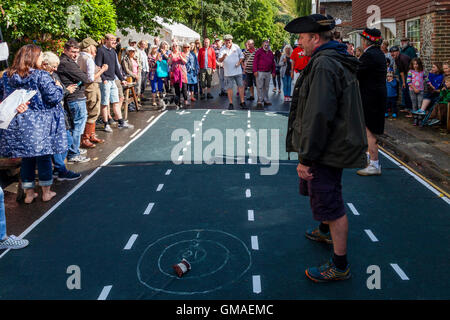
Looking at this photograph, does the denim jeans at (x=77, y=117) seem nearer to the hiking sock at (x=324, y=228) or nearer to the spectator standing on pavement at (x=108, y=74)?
the spectator standing on pavement at (x=108, y=74)

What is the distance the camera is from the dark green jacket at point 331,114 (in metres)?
3.28

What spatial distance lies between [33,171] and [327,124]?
413 cm

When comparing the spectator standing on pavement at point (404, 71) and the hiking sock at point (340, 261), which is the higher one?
the spectator standing on pavement at point (404, 71)

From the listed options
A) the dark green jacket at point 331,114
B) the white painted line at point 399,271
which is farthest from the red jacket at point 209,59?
the white painted line at point 399,271

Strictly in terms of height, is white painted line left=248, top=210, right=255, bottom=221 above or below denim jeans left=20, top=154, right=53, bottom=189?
below

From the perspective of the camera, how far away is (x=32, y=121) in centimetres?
543

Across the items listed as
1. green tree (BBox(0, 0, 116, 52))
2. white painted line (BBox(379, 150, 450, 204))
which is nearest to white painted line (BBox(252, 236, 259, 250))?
white painted line (BBox(379, 150, 450, 204))

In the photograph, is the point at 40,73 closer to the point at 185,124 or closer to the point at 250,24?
the point at 185,124

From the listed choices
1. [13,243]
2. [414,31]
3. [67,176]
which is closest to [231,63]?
[414,31]

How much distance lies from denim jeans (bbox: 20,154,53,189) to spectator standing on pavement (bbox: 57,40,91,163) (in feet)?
5.44

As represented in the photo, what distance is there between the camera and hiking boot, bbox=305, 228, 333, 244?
439cm

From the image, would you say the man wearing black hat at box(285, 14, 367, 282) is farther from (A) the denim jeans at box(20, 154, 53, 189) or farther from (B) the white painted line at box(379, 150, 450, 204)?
(A) the denim jeans at box(20, 154, 53, 189)

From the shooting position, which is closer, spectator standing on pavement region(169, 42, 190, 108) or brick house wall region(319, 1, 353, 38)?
spectator standing on pavement region(169, 42, 190, 108)

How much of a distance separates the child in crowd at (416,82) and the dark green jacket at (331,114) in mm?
8393
